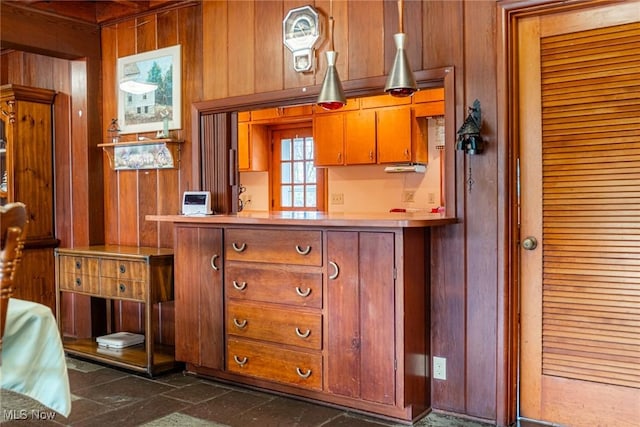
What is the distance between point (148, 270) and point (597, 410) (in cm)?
260

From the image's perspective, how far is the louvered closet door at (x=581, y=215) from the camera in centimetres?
252

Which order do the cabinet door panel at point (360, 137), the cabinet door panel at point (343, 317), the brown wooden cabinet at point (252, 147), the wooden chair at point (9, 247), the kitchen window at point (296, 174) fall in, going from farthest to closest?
1. the brown wooden cabinet at point (252, 147)
2. the kitchen window at point (296, 174)
3. the cabinet door panel at point (360, 137)
4. the cabinet door panel at point (343, 317)
5. the wooden chair at point (9, 247)

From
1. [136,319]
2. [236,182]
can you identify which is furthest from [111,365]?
[236,182]

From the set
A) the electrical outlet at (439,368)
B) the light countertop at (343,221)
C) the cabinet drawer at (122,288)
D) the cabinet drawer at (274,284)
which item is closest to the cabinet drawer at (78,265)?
the cabinet drawer at (122,288)

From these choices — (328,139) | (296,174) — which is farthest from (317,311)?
(296,174)

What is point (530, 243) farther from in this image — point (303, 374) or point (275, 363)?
point (275, 363)

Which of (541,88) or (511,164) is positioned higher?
(541,88)

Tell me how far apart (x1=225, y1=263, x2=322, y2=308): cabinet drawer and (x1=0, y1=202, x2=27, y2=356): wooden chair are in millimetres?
1756

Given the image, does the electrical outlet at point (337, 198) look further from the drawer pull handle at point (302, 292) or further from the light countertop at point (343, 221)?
the drawer pull handle at point (302, 292)

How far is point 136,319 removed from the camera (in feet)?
13.8

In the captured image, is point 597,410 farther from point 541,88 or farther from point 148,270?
point 148,270

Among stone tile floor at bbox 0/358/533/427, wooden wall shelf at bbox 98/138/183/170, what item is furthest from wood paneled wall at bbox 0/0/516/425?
wooden wall shelf at bbox 98/138/183/170

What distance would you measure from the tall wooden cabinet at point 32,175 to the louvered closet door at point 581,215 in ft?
12.1

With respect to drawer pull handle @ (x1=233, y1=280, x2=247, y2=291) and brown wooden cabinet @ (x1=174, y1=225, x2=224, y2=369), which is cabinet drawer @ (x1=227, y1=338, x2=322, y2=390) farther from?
drawer pull handle @ (x1=233, y1=280, x2=247, y2=291)
